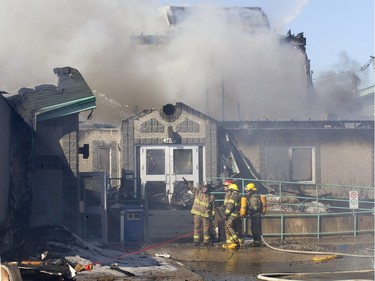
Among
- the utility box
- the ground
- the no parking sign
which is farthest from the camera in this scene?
the no parking sign

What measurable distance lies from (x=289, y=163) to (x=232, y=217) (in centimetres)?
762

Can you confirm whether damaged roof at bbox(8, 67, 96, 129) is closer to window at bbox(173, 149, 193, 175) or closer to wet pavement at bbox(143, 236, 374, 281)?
wet pavement at bbox(143, 236, 374, 281)

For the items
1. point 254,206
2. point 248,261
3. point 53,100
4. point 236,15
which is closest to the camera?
point 248,261

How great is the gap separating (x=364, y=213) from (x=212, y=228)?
4.20 meters

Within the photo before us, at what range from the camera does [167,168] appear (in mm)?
21781

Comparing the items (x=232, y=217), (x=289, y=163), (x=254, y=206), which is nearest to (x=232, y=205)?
(x=232, y=217)

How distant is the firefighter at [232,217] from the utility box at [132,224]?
2221 mm

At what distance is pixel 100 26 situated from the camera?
35.5m

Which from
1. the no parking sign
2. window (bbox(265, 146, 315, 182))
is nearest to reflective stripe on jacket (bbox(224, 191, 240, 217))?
the no parking sign

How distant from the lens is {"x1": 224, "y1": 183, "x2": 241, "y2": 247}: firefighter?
54.5ft

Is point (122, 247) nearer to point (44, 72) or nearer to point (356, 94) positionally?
point (44, 72)

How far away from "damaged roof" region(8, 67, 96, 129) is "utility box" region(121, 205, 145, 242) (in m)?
3.20

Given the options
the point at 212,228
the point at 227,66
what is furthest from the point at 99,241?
the point at 227,66

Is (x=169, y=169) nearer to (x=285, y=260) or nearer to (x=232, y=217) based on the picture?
(x=232, y=217)
